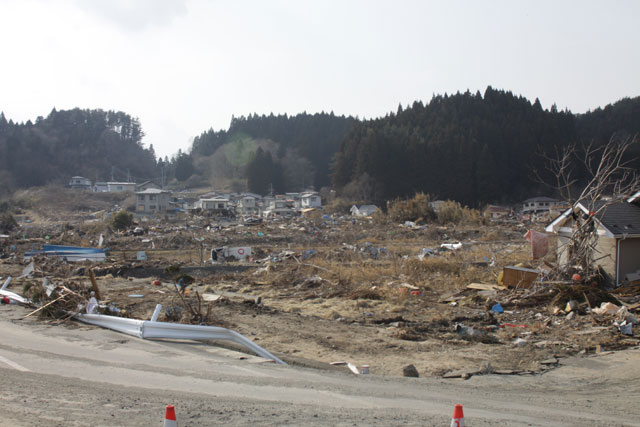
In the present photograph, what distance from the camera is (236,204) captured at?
236ft

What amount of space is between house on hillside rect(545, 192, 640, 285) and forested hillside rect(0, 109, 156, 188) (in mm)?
85802

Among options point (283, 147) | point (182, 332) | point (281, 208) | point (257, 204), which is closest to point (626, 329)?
point (182, 332)

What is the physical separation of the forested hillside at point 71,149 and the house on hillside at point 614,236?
282ft

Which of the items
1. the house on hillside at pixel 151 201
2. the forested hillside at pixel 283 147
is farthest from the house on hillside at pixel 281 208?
the forested hillside at pixel 283 147

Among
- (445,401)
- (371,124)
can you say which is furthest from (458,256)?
(371,124)

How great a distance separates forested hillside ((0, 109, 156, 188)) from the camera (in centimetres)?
8775

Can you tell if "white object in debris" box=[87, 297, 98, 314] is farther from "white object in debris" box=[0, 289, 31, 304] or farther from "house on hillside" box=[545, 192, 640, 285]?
"house on hillside" box=[545, 192, 640, 285]

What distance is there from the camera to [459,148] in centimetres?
6719

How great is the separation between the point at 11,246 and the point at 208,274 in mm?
14119

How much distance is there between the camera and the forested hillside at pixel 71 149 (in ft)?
288

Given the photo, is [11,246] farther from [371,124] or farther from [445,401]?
[371,124]

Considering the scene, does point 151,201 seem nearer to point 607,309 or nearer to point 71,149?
point 71,149

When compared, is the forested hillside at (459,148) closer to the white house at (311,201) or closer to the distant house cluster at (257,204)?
the white house at (311,201)

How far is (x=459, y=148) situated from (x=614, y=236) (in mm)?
57694
